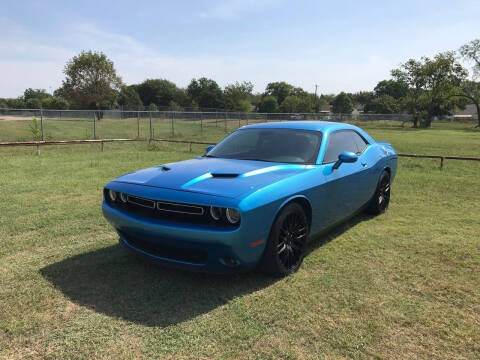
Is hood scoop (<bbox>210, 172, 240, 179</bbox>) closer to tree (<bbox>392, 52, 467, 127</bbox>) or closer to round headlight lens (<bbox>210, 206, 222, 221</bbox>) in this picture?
round headlight lens (<bbox>210, 206, 222, 221</bbox>)

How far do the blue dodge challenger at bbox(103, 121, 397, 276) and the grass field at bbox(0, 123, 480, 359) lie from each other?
311 mm

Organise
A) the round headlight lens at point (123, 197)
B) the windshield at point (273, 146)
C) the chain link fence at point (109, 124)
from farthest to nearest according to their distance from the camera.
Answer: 1. the chain link fence at point (109, 124)
2. the windshield at point (273, 146)
3. the round headlight lens at point (123, 197)

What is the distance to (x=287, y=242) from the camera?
11.2ft

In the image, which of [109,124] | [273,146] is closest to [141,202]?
[273,146]

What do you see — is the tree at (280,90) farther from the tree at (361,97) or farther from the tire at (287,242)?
the tire at (287,242)

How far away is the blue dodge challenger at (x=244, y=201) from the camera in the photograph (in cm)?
292

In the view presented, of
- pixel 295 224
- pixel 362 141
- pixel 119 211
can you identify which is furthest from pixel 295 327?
pixel 362 141

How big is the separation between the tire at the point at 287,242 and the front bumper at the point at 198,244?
5.0 inches

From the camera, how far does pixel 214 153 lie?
455cm

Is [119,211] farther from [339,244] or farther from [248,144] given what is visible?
[339,244]

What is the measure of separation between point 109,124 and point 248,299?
Result: 2611 cm

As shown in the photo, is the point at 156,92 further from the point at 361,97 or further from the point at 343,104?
the point at 361,97

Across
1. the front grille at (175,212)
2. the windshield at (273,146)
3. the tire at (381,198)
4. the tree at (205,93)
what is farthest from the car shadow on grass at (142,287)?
the tree at (205,93)

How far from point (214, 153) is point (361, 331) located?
2.64m
